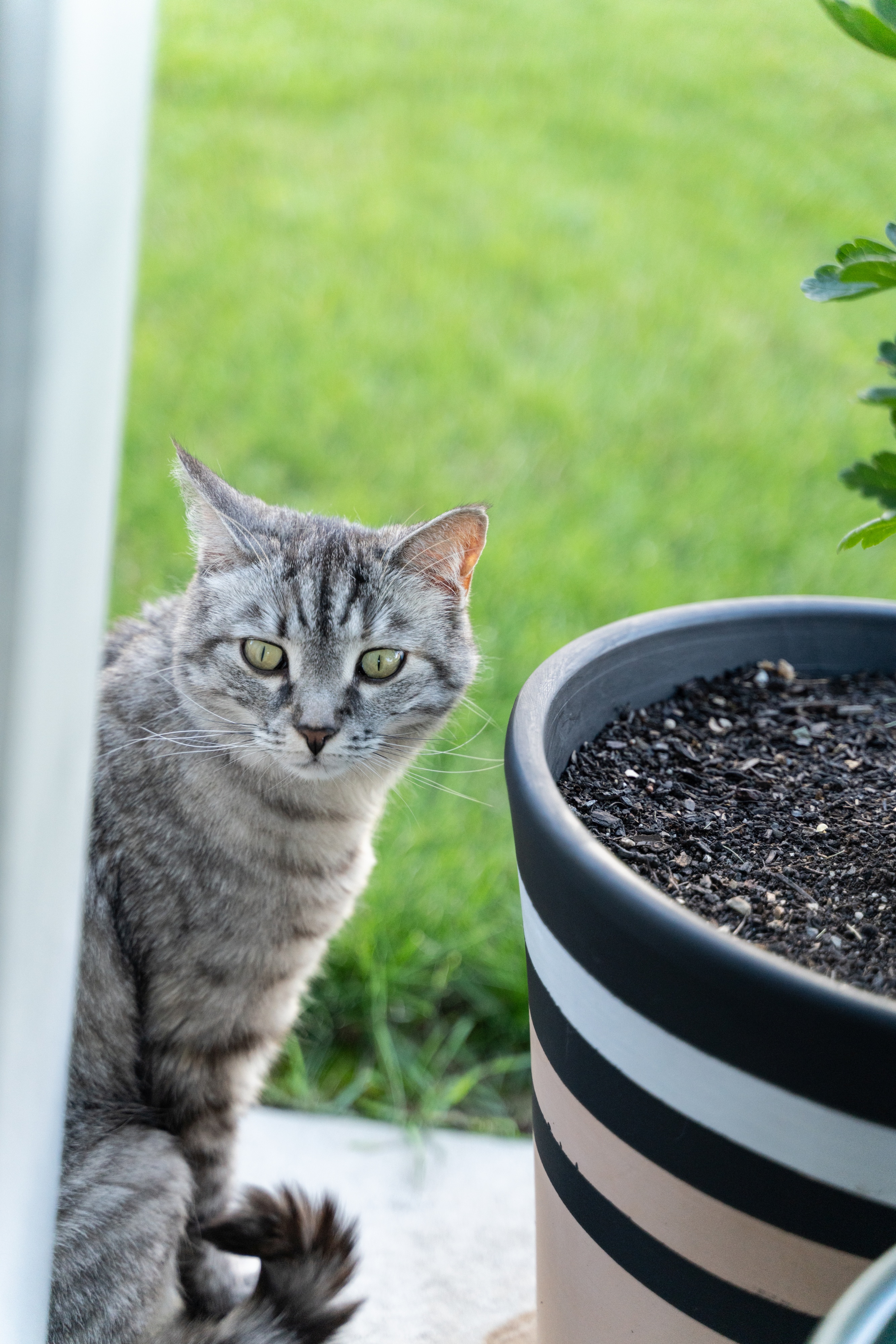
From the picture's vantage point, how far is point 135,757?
1.09m

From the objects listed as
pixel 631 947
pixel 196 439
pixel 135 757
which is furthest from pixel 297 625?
pixel 196 439

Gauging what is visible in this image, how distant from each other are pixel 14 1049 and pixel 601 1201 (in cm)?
40

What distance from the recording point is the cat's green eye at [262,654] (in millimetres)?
1054

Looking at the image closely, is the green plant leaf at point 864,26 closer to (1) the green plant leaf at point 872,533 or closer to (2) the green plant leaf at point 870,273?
(2) the green plant leaf at point 870,273

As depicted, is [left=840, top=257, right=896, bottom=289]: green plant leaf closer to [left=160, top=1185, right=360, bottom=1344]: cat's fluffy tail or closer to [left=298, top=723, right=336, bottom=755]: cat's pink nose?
[left=298, top=723, right=336, bottom=755]: cat's pink nose

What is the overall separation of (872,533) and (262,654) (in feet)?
1.85

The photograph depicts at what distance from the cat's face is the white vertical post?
1.28 feet

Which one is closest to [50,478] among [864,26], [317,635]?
[317,635]

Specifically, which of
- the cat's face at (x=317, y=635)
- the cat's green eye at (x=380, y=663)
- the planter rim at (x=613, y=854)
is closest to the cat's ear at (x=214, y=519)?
the cat's face at (x=317, y=635)

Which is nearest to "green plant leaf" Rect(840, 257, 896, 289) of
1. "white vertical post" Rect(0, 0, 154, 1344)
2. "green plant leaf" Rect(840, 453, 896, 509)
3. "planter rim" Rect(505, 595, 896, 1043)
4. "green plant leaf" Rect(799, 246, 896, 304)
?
"green plant leaf" Rect(799, 246, 896, 304)

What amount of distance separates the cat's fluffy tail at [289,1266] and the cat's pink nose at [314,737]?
416mm

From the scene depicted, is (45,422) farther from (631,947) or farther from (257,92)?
(257,92)

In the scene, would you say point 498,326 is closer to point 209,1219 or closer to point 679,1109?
point 209,1219

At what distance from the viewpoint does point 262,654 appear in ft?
3.46
